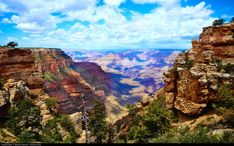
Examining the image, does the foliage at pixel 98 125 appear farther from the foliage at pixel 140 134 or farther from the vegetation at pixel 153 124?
the foliage at pixel 140 134

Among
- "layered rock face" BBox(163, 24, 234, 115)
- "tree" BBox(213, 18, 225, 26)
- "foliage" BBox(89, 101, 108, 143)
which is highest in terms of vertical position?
"tree" BBox(213, 18, 225, 26)

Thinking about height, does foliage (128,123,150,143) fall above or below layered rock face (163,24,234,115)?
below

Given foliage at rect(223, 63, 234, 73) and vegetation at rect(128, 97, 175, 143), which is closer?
vegetation at rect(128, 97, 175, 143)

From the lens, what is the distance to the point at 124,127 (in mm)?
86188

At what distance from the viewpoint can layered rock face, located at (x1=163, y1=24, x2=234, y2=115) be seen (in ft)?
232

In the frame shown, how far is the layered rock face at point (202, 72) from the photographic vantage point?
70.7m

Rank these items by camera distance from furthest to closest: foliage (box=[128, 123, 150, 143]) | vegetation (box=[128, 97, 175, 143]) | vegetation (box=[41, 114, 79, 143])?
vegetation (box=[128, 97, 175, 143])
foliage (box=[128, 123, 150, 143])
vegetation (box=[41, 114, 79, 143])

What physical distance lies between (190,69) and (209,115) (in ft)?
40.1

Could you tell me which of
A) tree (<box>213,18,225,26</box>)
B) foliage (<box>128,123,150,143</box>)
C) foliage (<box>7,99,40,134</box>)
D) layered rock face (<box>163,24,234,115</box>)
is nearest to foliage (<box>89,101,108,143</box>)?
foliage (<box>128,123,150,143</box>)

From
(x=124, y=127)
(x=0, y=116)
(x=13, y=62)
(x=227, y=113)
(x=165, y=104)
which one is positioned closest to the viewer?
(x=227, y=113)

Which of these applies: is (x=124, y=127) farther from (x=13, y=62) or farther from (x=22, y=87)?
(x=13, y=62)

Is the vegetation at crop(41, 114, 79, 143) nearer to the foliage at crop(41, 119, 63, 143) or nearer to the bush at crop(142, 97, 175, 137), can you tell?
the foliage at crop(41, 119, 63, 143)

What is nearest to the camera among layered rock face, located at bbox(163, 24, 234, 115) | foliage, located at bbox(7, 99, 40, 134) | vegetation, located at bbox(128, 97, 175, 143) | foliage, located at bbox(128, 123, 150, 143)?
foliage, located at bbox(128, 123, 150, 143)

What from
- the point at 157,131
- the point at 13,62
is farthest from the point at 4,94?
the point at 157,131
